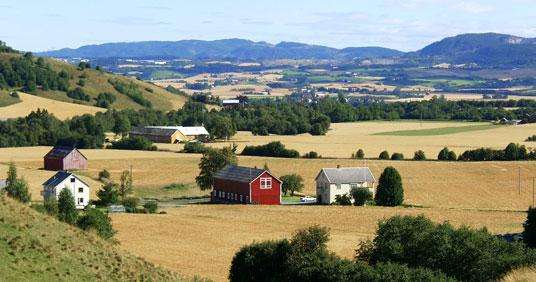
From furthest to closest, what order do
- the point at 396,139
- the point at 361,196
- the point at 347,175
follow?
the point at 396,139
the point at 347,175
the point at 361,196

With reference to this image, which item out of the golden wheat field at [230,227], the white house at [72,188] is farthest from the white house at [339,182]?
the white house at [72,188]

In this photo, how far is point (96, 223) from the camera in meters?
40.9

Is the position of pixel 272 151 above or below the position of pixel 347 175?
below

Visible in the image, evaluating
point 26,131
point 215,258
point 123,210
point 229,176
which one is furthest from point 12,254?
point 26,131

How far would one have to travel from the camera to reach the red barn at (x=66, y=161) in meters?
82.2

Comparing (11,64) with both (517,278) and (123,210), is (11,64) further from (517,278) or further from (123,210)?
(517,278)

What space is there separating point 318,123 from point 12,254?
328ft

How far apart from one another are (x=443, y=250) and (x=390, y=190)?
31569 mm

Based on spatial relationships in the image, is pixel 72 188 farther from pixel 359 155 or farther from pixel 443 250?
pixel 443 250

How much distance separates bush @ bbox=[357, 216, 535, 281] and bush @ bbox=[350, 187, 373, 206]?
2911 cm

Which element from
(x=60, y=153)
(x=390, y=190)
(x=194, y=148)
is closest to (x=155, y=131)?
(x=194, y=148)

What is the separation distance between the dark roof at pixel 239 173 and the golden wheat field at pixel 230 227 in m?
4.28

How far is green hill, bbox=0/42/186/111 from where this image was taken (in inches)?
6029

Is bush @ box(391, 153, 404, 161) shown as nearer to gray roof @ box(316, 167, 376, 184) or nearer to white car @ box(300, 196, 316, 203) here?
gray roof @ box(316, 167, 376, 184)
